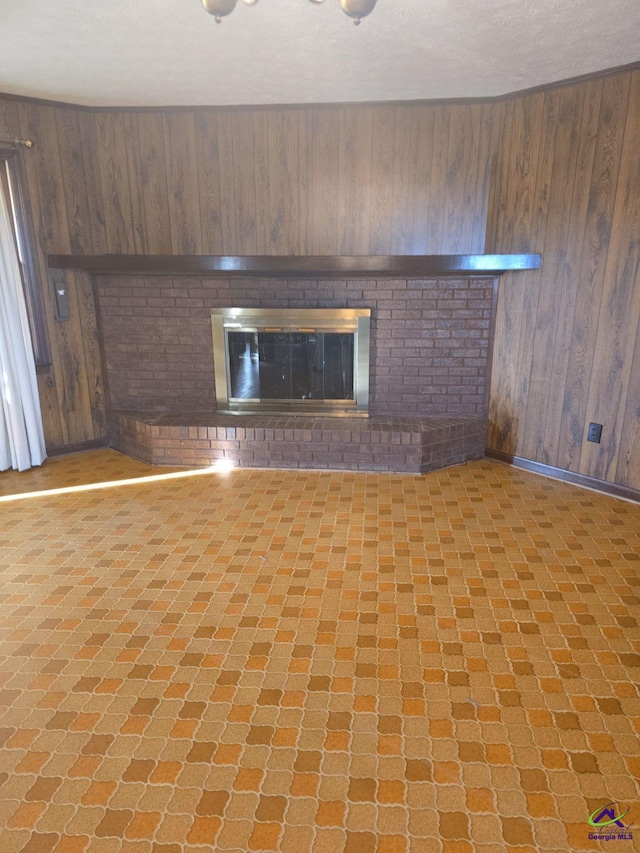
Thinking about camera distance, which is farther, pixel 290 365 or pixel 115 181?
pixel 290 365

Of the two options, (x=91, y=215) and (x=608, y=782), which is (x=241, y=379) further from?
(x=608, y=782)

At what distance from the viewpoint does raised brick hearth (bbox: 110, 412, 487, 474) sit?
13.2 ft

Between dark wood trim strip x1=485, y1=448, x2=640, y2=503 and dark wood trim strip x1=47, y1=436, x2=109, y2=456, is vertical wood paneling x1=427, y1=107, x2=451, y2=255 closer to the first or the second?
dark wood trim strip x1=485, y1=448, x2=640, y2=503

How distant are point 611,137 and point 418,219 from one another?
1.25 meters

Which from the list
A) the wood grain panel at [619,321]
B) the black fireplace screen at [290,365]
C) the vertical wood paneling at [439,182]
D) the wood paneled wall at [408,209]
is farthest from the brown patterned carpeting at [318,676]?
the vertical wood paneling at [439,182]

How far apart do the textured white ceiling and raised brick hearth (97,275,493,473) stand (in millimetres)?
1217

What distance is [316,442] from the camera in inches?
162

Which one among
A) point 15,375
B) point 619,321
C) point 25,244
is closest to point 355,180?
point 619,321

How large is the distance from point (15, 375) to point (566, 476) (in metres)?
3.76

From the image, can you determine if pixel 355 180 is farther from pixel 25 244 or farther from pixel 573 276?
pixel 25 244

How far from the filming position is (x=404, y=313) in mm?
4246

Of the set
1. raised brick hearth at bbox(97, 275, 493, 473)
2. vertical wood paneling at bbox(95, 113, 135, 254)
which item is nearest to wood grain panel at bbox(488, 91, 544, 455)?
raised brick hearth at bbox(97, 275, 493, 473)

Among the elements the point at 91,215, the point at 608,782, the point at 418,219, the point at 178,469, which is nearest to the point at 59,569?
the point at 178,469
